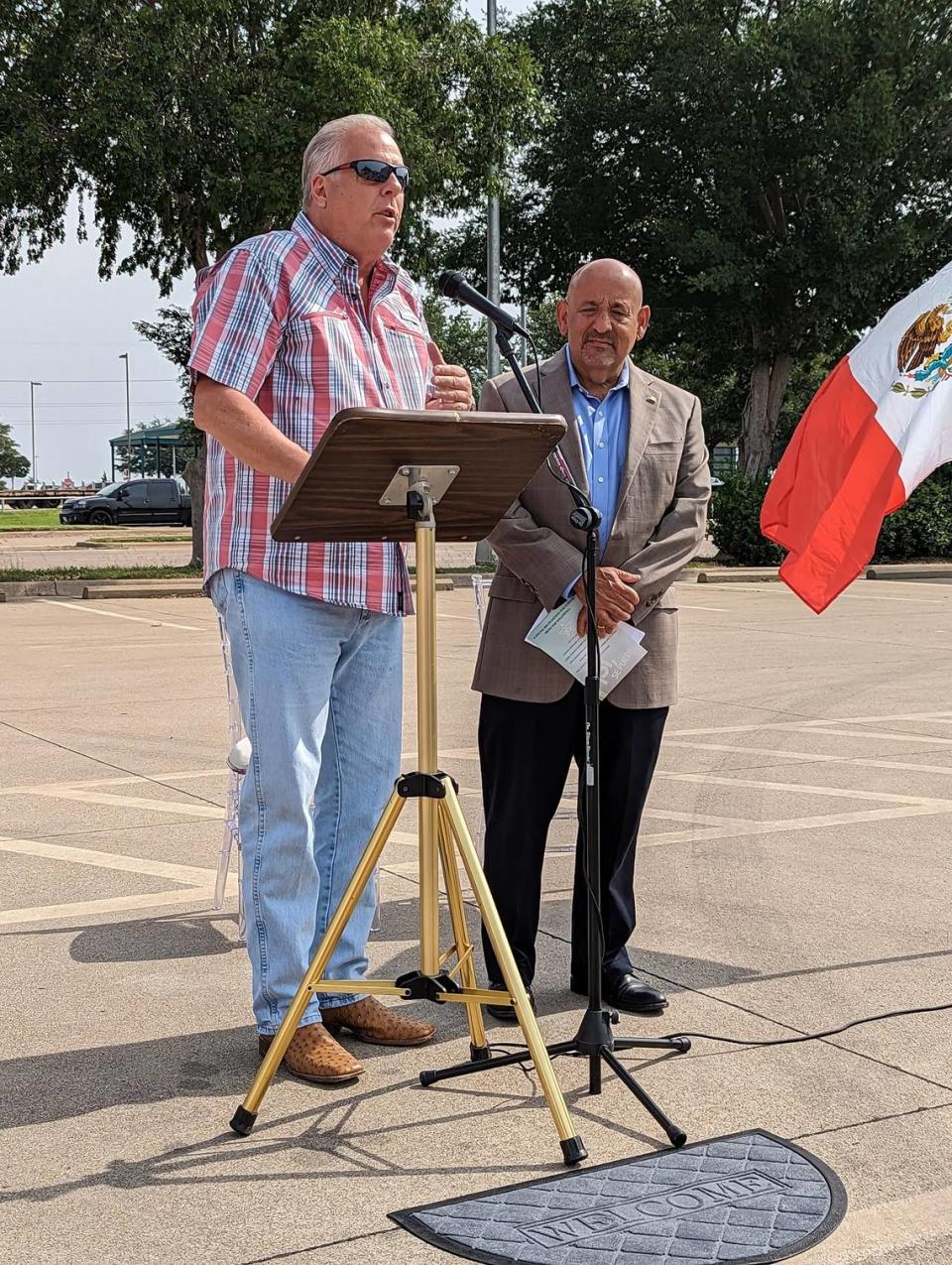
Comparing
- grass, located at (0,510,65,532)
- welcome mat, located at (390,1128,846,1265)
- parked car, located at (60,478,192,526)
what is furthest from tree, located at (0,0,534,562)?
parked car, located at (60,478,192,526)

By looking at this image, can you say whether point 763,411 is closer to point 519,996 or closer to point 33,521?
point 519,996

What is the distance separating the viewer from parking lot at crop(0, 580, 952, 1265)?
3.09 meters

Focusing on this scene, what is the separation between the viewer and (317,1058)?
148 inches

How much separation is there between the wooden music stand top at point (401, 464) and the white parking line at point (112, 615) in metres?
12.9

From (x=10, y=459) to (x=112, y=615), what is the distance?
11278 cm

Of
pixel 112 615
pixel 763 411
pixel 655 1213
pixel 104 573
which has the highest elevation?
pixel 763 411

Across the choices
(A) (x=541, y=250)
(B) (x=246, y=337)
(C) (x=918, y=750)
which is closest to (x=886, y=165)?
(A) (x=541, y=250)

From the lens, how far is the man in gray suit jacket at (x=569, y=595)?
4270 millimetres

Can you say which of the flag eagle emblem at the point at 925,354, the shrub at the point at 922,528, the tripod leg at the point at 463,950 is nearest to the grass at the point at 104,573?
the shrub at the point at 922,528

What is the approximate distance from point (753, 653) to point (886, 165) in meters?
18.8

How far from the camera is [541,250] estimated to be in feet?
104

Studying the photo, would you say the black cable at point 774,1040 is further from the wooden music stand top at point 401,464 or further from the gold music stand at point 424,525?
the wooden music stand top at point 401,464

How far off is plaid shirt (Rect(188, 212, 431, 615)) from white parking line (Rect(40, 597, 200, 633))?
12.5 m

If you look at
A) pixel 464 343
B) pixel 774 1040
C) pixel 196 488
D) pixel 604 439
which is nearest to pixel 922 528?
pixel 196 488
